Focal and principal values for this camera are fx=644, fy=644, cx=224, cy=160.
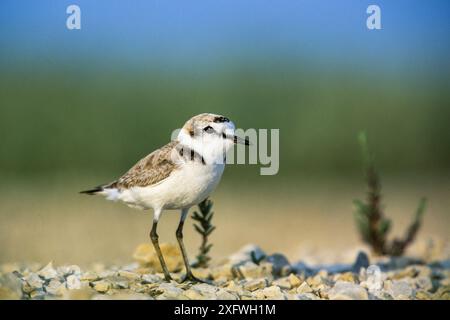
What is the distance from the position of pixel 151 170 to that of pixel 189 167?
1.38ft

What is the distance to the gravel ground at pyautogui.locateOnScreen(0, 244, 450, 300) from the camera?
14.3 ft

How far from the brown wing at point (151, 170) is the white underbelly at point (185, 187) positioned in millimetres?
57

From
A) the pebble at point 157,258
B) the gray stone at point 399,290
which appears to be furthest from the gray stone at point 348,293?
the pebble at point 157,258

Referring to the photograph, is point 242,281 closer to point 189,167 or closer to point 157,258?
point 157,258

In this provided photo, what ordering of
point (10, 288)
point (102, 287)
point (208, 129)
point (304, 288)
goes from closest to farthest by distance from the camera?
1. point (10, 288)
2. point (102, 287)
3. point (304, 288)
4. point (208, 129)

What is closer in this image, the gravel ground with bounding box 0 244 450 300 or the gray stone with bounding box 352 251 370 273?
the gravel ground with bounding box 0 244 450 300

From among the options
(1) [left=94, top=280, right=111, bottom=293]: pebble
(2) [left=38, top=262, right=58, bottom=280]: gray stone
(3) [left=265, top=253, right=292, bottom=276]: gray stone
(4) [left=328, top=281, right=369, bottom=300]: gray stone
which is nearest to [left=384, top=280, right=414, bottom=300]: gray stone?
(4) [left=328, top=281, right=369, bottom=300]: gray stone

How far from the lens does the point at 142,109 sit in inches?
408

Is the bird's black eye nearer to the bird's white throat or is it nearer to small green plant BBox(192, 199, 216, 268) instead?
the bird's white throat

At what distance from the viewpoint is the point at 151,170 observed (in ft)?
16.8

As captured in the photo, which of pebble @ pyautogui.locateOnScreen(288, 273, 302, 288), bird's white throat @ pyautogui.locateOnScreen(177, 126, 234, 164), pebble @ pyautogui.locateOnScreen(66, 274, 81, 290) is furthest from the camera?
pebble @ pyautogui.locateOnScreen(288, 273, 302, 288)

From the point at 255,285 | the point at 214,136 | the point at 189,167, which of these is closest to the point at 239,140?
the point at 214,136

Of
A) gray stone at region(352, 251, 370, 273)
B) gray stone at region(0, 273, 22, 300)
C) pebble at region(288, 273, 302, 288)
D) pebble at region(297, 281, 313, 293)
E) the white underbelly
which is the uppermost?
the white underbelly
